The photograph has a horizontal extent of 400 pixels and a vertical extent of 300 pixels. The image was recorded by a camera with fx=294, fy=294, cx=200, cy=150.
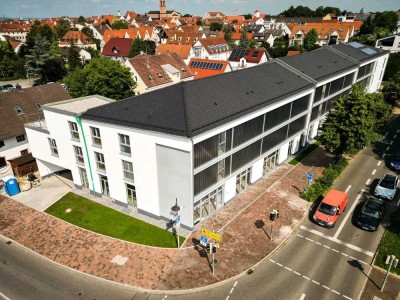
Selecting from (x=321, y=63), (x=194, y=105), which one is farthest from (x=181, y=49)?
(x=194, y=105)

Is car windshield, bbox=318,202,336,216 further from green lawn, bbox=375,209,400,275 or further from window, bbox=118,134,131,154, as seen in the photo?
window, bbox=118,134,131,154

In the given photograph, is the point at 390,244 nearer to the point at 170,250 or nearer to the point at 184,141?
the point at 170,250

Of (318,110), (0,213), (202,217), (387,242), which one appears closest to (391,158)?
(318,110)

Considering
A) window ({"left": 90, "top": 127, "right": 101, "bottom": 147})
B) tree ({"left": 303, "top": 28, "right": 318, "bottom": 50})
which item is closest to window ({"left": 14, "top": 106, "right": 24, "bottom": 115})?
window ({"left": 90, "top": 127, "right": 101, "bottom": 147})

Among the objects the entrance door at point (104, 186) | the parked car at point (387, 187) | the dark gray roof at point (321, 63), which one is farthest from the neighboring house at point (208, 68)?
the entrance door at point (104, 186)

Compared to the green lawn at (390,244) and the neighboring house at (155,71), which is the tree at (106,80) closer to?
the neighboring house at (155,71)
